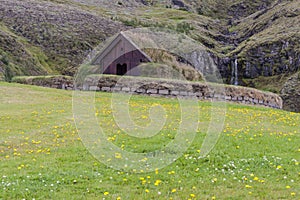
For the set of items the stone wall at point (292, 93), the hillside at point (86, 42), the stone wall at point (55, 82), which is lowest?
the stone wall at point (292, 93)

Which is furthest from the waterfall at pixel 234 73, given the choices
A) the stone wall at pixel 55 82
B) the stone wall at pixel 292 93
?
the stone wall at pixel 55 82

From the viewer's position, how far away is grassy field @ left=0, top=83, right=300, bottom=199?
28.9 feet

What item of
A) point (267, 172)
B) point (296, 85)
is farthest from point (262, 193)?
point (296, 85)

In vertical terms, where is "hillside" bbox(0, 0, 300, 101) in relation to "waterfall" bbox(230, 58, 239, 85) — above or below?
above

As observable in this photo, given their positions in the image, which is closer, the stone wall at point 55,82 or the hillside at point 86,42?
the stone wall at point 55,82

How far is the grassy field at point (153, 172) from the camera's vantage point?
8.82m

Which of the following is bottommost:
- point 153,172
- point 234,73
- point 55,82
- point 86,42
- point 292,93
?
point 292,93

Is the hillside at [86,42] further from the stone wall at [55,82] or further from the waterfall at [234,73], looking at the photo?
the stone wall at [55,82]

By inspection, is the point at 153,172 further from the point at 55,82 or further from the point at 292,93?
the point at 292,93

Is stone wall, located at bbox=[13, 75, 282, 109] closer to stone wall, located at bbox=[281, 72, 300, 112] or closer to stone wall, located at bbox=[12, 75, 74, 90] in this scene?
stone wall, located at bbox=[12, 75, 74, 90]

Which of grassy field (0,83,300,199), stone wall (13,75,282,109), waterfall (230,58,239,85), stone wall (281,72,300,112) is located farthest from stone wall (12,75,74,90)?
waterfall (230,58,239,85)

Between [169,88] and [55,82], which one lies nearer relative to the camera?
[169,88]

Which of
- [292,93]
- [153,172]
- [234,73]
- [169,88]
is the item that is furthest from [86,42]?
[153,172]

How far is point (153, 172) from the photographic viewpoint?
404 inches
